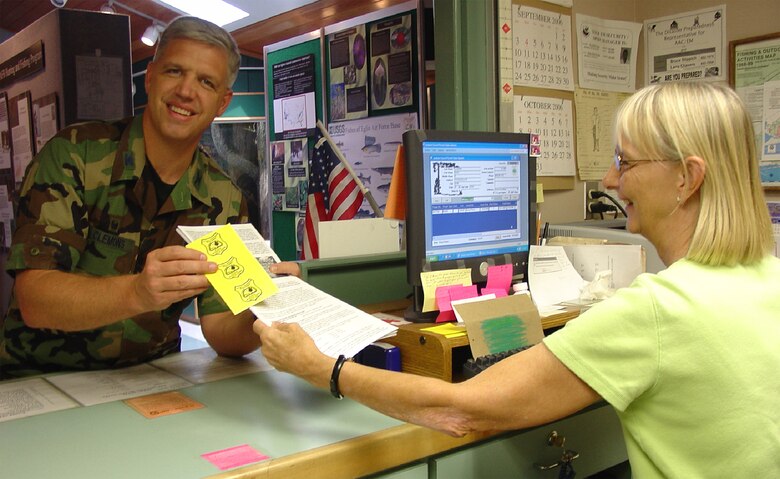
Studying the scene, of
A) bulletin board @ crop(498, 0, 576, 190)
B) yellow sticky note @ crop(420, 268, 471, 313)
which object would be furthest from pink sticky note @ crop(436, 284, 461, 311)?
bulletin board @ crop(498, 0, 576, 190)

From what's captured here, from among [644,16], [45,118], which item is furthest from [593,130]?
[45,118]

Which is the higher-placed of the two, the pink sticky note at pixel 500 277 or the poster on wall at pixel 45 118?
the poster on wall at pixel 45 118

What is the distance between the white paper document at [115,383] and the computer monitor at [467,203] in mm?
522

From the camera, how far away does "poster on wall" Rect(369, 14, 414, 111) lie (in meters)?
2.81

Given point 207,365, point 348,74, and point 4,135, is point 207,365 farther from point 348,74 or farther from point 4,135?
point 4,135

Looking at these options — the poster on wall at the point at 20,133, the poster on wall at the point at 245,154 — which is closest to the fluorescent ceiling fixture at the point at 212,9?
the poster on wall at the point at 245,154

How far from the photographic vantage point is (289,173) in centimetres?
367

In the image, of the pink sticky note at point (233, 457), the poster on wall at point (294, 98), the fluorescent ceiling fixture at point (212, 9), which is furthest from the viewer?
the fluorescent ceiling fixture at point (212, 9)

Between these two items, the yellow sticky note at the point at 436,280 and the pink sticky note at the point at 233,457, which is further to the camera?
the yellow sticky note at the point at 436,280

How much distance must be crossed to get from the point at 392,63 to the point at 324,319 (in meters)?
1.93

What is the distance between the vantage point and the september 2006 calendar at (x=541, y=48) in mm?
2094

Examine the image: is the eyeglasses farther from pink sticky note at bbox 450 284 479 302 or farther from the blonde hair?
pink sticky note at bbox 450 284 479 302

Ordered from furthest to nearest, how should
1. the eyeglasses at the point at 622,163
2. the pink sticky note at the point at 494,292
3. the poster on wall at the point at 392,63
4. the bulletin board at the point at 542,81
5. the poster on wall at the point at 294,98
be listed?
1. the poster on wall at the point at 294,98
2. the poster on wall at the point at 392,63
3. the bulletin board at the point at 542,81
4. the pink sticky note at the point at 494,292
5. the eyeglasses at the point at 622,163

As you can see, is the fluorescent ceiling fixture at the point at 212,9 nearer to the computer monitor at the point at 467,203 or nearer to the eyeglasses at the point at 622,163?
the computer monitor at the point at 467,203
